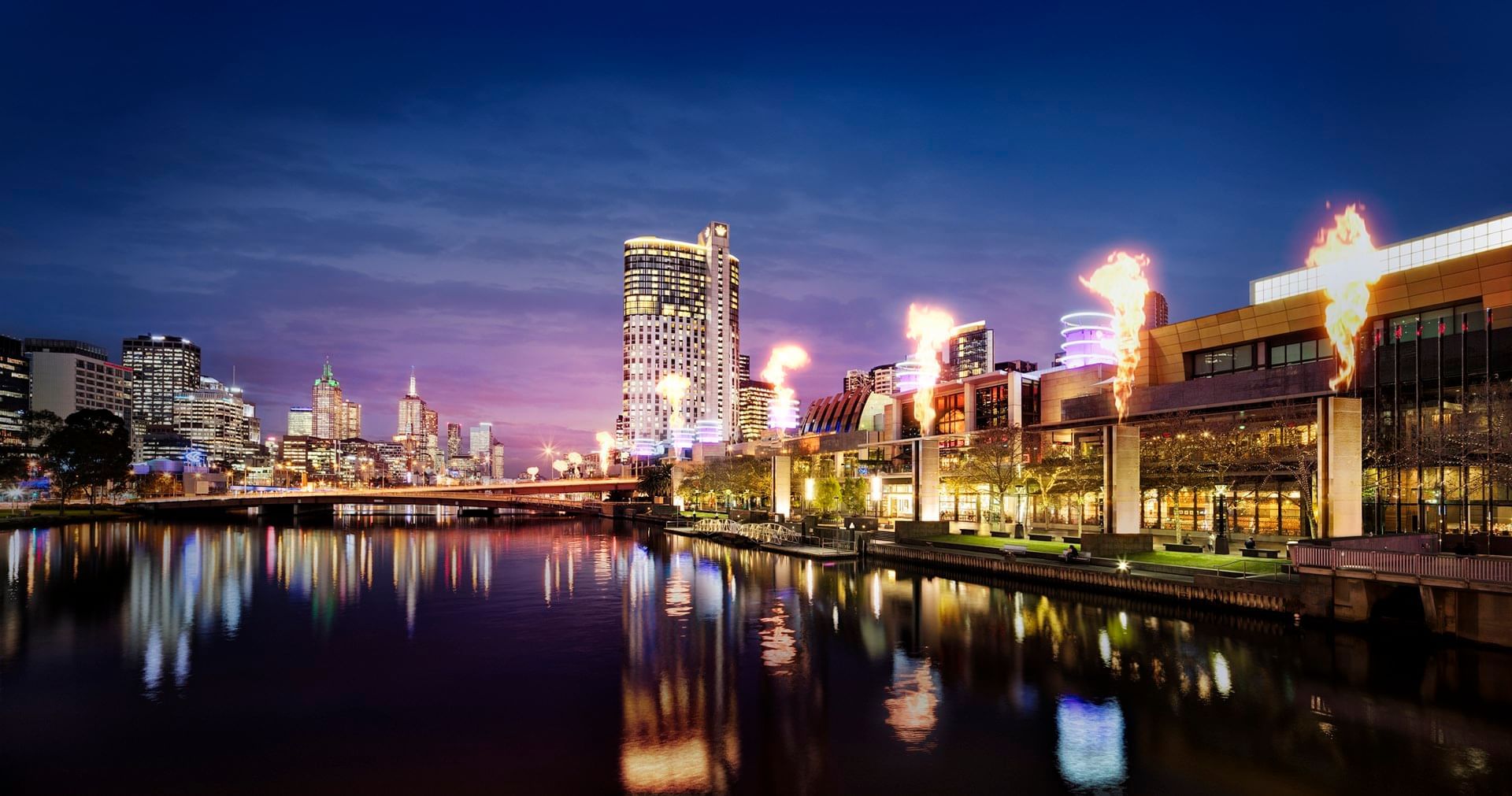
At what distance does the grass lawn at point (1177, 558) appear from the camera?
47.5 m

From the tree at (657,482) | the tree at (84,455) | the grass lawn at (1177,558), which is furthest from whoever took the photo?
the tree at (657,482)

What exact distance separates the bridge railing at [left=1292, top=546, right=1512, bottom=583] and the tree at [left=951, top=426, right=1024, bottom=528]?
35845mm

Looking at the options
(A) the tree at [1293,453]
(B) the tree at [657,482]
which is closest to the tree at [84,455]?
(B) the tree at [657,482]

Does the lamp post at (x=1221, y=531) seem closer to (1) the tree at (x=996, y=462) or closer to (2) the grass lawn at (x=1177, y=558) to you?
(2) the grass lawn at (x=1177, y=558)

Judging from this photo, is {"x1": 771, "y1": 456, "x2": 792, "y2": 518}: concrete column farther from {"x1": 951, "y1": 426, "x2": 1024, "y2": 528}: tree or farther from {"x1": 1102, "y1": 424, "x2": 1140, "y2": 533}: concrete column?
{"x1": 1102, "y1": 424, "x2": 1140, "y2": 533}: concrete column

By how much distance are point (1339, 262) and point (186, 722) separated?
77.4 m

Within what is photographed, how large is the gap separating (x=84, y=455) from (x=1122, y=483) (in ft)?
501

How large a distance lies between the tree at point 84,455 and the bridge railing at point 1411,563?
163 metres

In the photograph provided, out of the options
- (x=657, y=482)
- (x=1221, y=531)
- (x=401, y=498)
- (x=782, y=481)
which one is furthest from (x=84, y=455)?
(x=1221, y=531)

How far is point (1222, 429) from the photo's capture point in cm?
6381

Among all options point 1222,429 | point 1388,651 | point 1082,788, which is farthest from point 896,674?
point 1222,429

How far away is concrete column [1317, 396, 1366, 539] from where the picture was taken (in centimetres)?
4869

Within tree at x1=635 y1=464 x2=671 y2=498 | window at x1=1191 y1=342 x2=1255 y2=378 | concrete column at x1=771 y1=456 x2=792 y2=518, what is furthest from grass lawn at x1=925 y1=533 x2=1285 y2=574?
tree at x1=635 y1=464 x2=671 y2=498

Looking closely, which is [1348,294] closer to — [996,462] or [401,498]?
[996,462]
